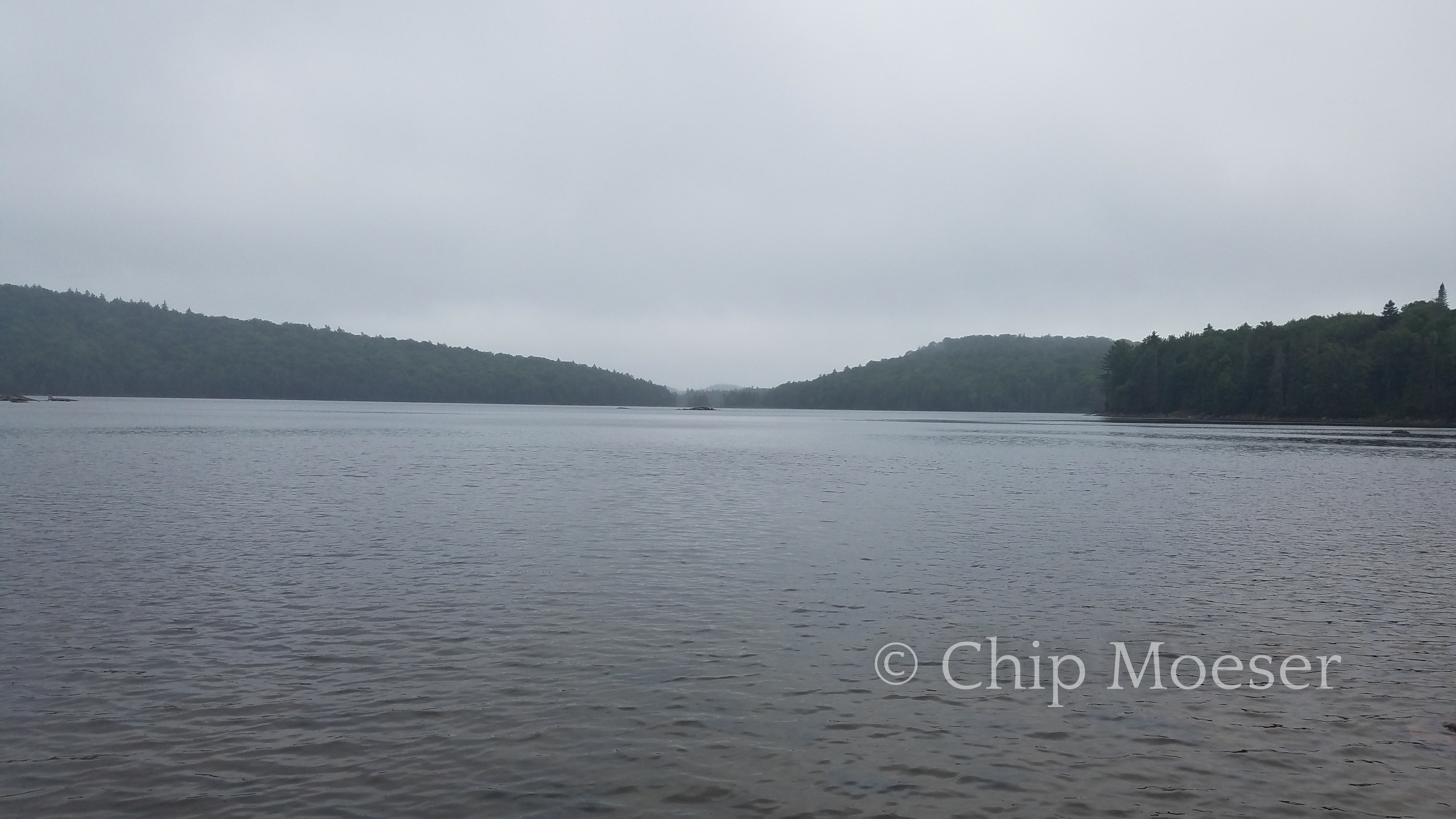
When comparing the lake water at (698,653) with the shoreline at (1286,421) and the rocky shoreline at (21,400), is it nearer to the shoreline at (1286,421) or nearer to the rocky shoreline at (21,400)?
the shoreline at (1286,421)

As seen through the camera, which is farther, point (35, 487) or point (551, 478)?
point (551, 478)


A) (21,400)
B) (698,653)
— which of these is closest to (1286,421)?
(698,653)

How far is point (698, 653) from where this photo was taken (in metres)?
14.4

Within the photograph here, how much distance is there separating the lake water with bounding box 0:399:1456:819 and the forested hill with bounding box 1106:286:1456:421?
12499 cm

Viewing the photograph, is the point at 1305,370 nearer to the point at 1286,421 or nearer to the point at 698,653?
the point at 1286,421

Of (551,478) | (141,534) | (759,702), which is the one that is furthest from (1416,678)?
(551,478)

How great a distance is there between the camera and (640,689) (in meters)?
12.6

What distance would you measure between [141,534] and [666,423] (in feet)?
428

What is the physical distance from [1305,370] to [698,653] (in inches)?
6597

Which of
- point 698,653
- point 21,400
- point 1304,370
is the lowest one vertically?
point 698,653

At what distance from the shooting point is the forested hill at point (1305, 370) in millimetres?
132250

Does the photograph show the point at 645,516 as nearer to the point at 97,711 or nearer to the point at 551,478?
the point at 551,478

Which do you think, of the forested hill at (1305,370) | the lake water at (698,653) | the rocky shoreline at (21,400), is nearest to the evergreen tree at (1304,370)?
the forested hill at (1305,370)

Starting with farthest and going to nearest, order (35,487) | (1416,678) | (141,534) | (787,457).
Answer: (787,457) < (35,487) < (141,534) < (1416,678)
